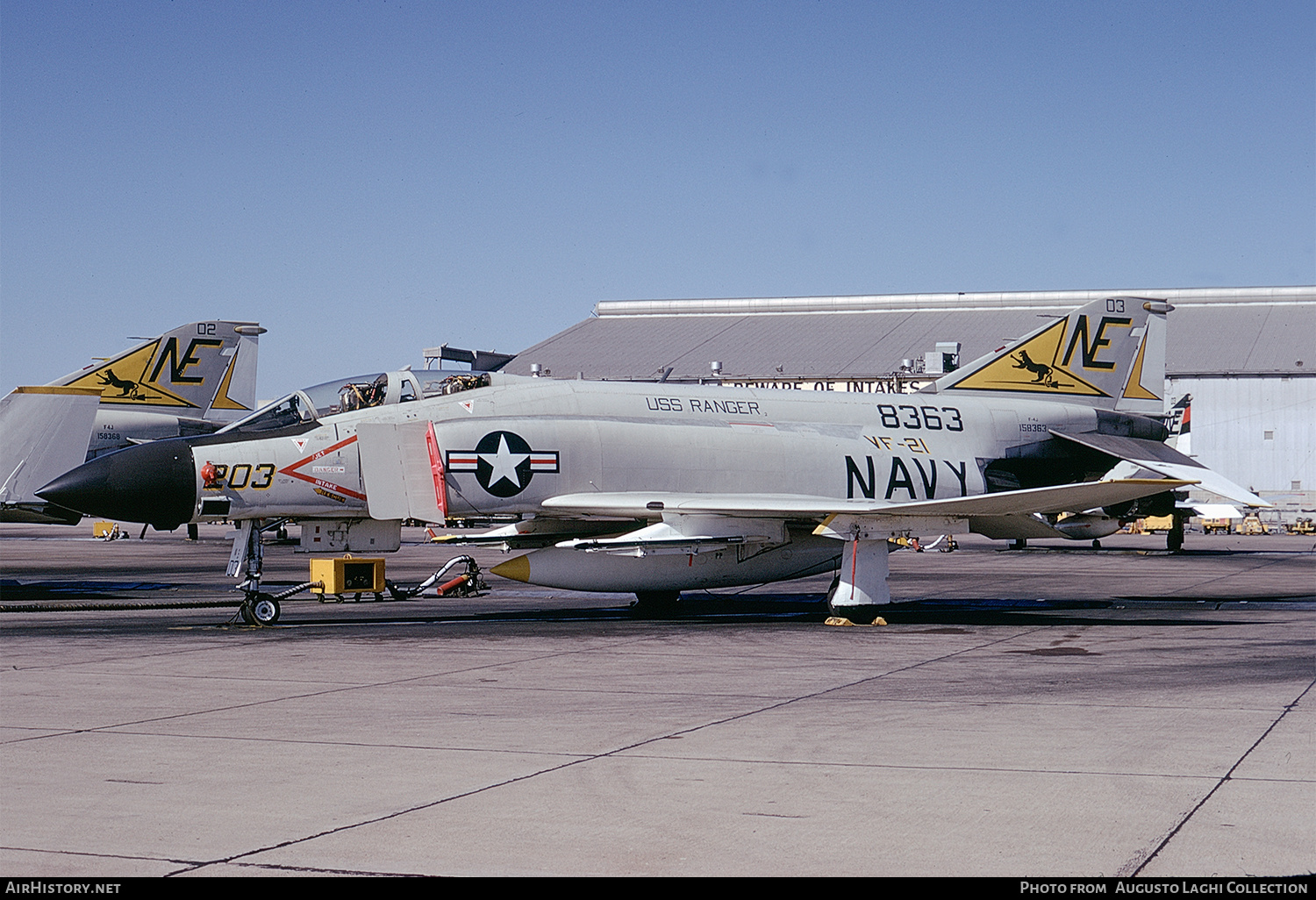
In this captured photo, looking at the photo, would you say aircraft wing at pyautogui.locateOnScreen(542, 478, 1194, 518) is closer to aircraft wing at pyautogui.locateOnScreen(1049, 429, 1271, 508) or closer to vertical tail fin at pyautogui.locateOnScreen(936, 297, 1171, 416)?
aircraft wing at pyautogui.locateOnScreen(1049, 429, 1271, 508)

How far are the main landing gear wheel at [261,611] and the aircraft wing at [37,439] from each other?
14.1ft

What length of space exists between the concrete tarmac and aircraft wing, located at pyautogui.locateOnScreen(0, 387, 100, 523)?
8.10 feet

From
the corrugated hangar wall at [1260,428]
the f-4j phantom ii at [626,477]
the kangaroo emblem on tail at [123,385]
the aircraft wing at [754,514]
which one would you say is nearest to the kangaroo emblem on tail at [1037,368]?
the f-4j phantom ii at [626,477]

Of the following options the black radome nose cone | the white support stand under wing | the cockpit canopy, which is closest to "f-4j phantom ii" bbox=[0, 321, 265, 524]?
the cockpit canopy

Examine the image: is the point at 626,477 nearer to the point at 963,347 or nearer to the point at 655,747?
the point at 655,747

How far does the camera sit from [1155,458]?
20562 mm

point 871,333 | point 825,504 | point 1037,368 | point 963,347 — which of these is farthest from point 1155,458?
point 871,333

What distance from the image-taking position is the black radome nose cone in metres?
14.9

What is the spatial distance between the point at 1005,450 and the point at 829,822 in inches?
606

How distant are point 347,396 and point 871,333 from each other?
59.7 meters

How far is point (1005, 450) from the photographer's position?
808 inches

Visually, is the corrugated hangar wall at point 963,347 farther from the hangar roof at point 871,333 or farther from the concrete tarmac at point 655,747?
the concrete tarmac at point 655,747

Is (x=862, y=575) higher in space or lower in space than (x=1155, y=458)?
lower
